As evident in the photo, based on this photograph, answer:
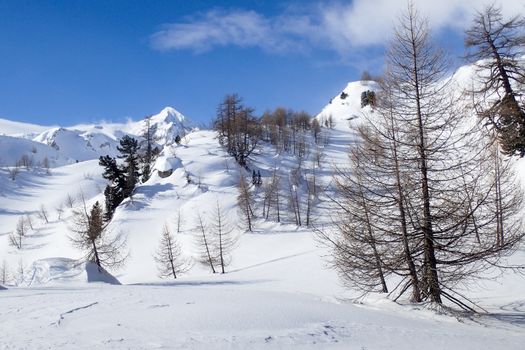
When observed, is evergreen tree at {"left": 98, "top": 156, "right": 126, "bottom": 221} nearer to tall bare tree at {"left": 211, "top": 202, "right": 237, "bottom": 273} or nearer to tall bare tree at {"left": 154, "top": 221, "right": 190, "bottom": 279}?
tall bare tree at {"left": 211, "top": 202, "right": 237, "bottom": 273}

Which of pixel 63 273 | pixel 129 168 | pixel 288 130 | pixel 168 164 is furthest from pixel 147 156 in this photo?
pixel 63 273

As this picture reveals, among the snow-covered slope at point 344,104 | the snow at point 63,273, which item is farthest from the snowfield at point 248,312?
the snow-covered slope at point 344,104

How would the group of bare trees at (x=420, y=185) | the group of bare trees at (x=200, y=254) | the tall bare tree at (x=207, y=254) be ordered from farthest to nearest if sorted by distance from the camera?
the group of bare trees at (x=200, y=254), the tall bare tree at (x=207, y=254), the group of bare trees at (x=420, y=185)

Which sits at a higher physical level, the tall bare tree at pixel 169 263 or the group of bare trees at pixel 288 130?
the group of bare trees at pixel 288 130

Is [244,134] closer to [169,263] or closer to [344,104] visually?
[169,263]

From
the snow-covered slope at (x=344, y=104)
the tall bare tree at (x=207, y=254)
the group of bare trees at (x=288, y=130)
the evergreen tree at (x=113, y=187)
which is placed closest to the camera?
the tall bare tree at (x=207, y=254)

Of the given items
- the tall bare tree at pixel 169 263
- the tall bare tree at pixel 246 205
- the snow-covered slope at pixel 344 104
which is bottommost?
the tall bare tree at pixel 169 263

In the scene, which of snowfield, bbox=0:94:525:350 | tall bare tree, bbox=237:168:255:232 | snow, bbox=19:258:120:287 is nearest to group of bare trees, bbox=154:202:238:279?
snowfield, bbox=0:94:525:350

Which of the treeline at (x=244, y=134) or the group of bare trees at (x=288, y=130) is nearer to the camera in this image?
the treeline at (x=244, y=134)

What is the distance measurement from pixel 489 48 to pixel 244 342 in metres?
17.0

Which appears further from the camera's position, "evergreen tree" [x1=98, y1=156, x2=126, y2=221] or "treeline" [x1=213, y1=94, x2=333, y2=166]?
"treeline" [x1=213, y1=94, x2=333, y2=166]

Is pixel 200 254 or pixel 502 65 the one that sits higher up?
pixel 502 65

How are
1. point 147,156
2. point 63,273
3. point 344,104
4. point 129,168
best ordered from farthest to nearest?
point 344,104, point 147,156, point 129,168, point 63,273

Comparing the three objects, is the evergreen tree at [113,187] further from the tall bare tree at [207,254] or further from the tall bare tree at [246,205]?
the tall bare tree at [207,254]
